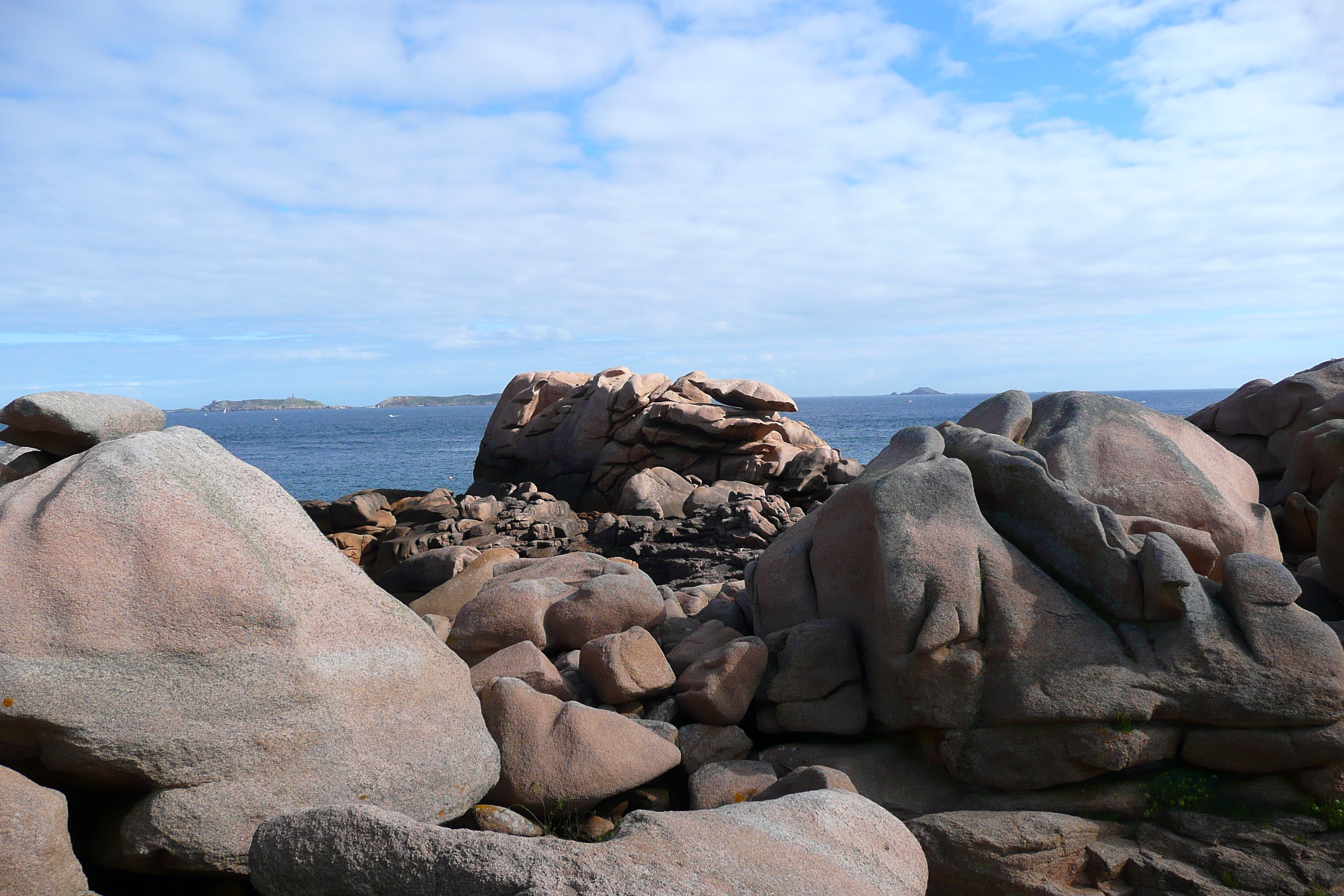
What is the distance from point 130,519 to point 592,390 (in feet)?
80.9

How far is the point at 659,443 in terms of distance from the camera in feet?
84.5

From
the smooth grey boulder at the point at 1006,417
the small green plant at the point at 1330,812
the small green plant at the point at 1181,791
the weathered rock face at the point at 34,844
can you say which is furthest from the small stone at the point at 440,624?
the small green plant at the point at 1330,812

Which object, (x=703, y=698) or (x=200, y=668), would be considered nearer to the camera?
(x=200, y=668)

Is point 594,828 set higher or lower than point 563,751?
lower

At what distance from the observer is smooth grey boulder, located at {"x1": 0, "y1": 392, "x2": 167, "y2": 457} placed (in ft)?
19.1

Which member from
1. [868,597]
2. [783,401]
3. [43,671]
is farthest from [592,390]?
[43,671]

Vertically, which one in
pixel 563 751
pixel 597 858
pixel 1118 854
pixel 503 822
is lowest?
pixel 1118 854

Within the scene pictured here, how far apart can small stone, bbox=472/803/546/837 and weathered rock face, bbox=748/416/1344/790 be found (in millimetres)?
2538

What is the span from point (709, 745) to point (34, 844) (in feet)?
12.8

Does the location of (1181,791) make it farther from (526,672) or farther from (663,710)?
(526,672)

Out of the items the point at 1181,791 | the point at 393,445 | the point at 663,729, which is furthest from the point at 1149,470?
the point at 393,445

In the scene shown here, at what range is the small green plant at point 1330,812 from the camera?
5.21 meters

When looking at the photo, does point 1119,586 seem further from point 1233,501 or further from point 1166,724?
point 1233,501

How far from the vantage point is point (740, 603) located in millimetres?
8547
